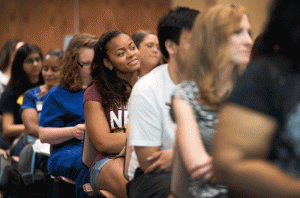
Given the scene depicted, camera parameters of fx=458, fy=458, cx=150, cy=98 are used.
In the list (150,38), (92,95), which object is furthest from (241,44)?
(150,38)

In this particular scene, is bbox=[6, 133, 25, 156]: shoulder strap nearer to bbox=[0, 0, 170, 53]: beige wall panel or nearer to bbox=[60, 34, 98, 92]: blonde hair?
bbox=[60, 34, 98, 92]: blonde hair

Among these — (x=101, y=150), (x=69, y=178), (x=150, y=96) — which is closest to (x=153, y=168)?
(x=150, y=96)

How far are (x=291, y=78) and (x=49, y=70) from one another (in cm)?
277

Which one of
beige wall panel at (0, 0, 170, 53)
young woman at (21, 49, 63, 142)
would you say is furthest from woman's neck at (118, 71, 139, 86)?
beige wall panel at (0, 0, 170, 53)

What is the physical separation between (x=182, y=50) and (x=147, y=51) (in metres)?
1.56

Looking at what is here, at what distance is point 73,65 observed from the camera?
2.85 meters

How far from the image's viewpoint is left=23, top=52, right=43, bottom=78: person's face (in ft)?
13.0

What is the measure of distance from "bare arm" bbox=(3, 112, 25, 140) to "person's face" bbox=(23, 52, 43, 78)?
41cm

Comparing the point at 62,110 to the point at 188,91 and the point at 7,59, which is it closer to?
the point at 188,91

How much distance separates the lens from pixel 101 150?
7.17ft

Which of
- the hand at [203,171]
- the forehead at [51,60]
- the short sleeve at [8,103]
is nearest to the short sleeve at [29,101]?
the forehead at [51,60]

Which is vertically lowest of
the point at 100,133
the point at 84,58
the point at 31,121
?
the point at 31,121

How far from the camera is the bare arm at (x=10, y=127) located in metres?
3.70

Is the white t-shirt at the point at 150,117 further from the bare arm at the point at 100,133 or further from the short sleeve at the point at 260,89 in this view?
the short sleeve at the point at 260,89
